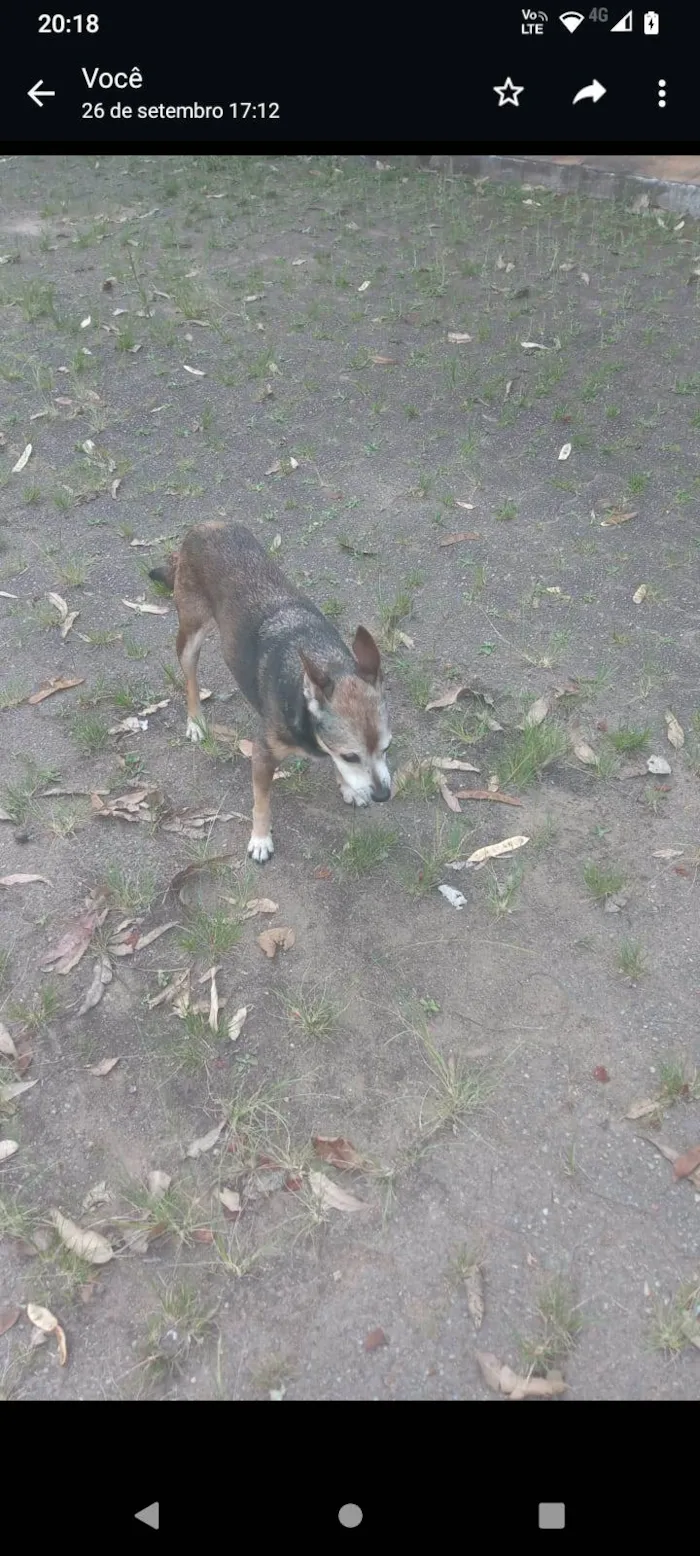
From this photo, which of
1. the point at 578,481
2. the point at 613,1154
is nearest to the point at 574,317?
the point at 578,481

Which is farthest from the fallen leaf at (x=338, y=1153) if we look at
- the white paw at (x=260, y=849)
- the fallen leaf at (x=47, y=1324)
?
the white paw at (x=260, y=849)

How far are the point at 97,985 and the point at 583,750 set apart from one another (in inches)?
115

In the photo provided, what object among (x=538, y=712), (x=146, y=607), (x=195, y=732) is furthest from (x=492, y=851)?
(x=146, y=607)

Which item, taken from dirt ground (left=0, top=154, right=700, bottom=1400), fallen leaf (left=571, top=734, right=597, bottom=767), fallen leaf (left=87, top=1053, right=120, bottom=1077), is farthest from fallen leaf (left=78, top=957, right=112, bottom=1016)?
fallen leaf (left=571, top=734, right=597, bottom=767)

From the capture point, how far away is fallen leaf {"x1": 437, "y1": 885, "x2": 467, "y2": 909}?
462 cm

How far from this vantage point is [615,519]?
7.07 m

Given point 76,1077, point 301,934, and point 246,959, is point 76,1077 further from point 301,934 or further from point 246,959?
point 301,934

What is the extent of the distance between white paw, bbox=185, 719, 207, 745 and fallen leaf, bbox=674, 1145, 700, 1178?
11.1ft

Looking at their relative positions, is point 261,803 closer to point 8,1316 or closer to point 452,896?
point 452,896

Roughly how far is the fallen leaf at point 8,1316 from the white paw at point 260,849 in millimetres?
2243

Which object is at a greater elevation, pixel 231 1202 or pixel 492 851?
pixel 492 851

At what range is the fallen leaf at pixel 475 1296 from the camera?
3197mm

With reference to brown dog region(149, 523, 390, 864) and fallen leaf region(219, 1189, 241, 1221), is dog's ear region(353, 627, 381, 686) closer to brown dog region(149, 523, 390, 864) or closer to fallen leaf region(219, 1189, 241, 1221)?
brown dog region(149, 523, 390, 864)

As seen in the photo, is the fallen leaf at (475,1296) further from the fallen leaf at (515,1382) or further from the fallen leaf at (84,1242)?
the fallen leaf at (84,1242)
